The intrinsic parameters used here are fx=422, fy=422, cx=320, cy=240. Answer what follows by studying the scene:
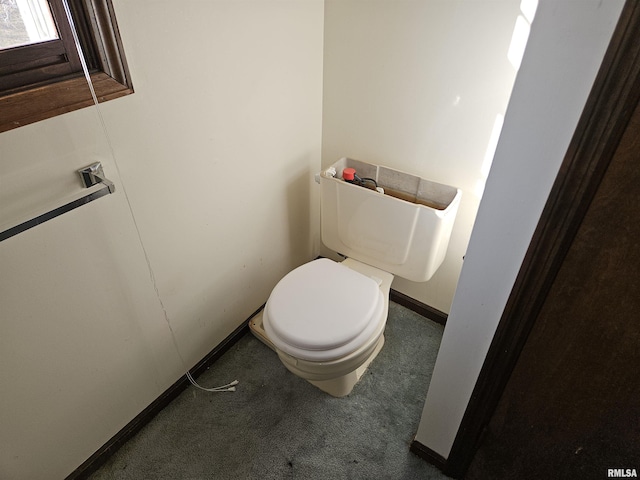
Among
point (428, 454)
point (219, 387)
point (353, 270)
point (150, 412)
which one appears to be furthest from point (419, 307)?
point (150, 412)

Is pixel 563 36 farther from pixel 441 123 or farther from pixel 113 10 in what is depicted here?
pixel 113 10

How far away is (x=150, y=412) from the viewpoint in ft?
4.93

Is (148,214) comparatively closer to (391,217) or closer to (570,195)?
(391,217)

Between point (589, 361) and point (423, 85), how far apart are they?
0.95 meters

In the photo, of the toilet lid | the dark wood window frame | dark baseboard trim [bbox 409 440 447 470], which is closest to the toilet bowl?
the toilet lid

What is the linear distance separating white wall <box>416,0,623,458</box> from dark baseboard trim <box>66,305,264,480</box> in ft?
3.03

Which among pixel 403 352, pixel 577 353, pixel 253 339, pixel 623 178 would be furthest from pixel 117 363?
pixel 623 178

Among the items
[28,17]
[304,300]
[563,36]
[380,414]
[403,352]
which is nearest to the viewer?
[563,36]

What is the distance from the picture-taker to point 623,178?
2.32 feet

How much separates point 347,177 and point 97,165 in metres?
0.85

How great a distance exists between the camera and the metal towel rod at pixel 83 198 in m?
0.90

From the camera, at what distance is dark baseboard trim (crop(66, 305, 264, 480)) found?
1356mm

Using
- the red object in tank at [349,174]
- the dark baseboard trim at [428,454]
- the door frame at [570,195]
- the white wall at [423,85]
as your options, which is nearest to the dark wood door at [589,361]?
the door frame at [570,195]

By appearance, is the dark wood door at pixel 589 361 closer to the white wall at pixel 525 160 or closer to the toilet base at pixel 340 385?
the white wall at pixel 525 160
